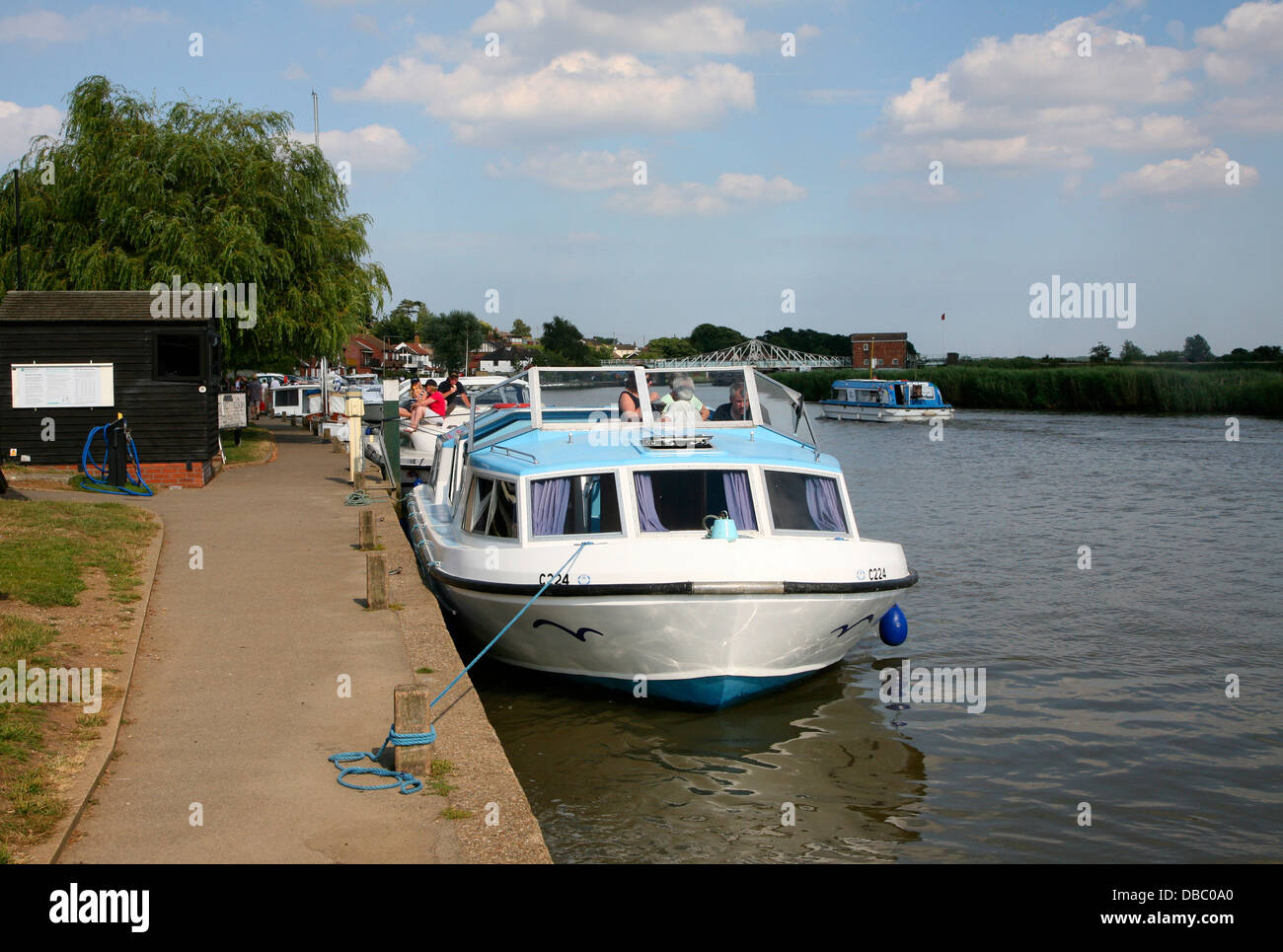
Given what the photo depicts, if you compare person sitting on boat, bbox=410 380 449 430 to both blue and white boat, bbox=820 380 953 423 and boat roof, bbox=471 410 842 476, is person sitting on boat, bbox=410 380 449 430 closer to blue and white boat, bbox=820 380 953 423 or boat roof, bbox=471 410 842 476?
boat roof, bbox=471 410 842 476

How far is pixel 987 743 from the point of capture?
10.1 meters

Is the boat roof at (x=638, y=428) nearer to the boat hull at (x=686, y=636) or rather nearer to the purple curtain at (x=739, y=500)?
the purple curtain at (x=739, y=500)

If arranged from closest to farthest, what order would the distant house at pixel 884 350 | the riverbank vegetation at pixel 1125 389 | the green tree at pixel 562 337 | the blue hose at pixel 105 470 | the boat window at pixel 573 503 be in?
the boat window at pixel 573 503 → the blue hose at pixel 105 470 → the riverbank vegetation at pixel 1125 389 → the green tree at pixel 562 337 → the distant house at pixel 884 350

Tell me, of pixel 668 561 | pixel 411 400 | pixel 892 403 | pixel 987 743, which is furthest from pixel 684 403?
pixel 892 403

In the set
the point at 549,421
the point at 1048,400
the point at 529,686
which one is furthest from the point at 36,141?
the point at 1048,400

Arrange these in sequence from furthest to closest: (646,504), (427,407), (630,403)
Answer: (427,407), (630,403), (646,504)

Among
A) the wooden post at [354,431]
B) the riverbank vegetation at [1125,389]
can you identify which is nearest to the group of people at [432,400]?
the wooden post at [354,431]

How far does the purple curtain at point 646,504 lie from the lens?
980 centimetres

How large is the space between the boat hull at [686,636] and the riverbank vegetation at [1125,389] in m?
57.0

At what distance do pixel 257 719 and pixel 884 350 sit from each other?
148365mm

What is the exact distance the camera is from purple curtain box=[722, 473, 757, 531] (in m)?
9.98

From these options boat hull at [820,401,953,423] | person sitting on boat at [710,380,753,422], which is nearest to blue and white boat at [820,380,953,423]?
boat hull at [820,401,953,423]

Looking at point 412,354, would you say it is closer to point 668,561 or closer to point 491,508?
point 491,508

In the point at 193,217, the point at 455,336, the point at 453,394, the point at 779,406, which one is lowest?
the point at 779,406
